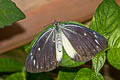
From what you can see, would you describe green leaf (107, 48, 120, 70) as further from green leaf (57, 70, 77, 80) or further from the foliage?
green leaf (57, 70, 77, 80)

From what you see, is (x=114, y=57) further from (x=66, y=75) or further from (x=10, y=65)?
(x=10, y=65)

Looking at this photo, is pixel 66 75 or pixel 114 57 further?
pixel 66 75

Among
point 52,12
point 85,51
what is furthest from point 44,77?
point 85,51

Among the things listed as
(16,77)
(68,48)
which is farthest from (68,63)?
(16,77)

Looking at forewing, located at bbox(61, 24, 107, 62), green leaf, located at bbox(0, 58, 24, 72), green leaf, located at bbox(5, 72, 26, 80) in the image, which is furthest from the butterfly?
green leaf, located at bbox(0, 58, 24, 72)

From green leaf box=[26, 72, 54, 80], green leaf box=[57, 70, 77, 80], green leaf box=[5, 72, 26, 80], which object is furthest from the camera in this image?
green leaf box=[26, 72, 54, 80]

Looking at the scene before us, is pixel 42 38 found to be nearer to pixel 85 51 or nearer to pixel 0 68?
pixel 85 51

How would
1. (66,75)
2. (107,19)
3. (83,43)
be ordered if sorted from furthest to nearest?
(66,75), (107,19), (83,43)
